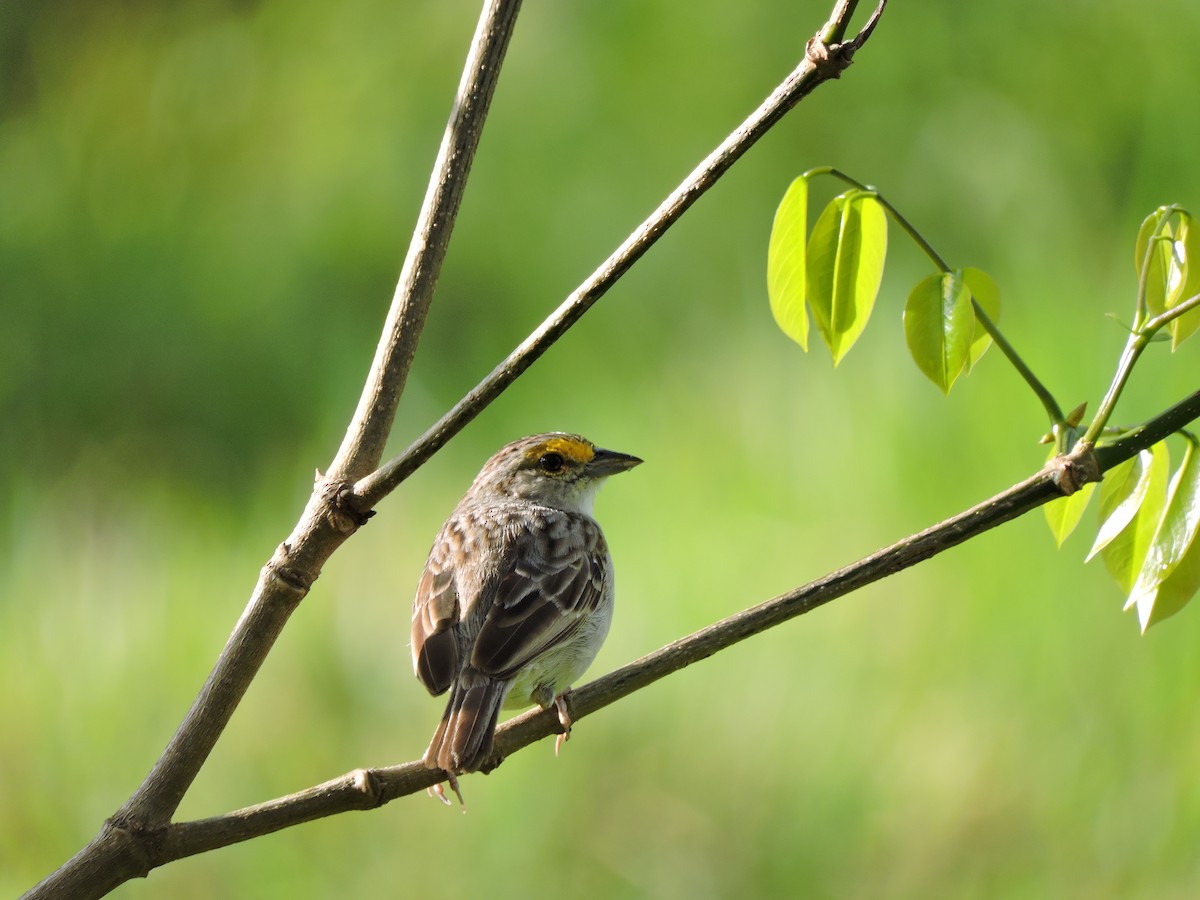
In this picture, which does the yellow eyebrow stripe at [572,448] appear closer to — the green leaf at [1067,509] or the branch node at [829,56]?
the green leaf at [1067,509]

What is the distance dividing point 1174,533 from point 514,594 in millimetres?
1363

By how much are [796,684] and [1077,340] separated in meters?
1.23

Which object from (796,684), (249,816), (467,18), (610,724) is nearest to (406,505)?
(610,724)

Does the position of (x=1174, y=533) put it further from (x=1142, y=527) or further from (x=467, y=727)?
(x=467, y=727)

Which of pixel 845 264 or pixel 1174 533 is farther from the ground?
pixel 845 264

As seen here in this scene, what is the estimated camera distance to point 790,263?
4.90 ft

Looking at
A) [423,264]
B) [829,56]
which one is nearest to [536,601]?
[423,264]

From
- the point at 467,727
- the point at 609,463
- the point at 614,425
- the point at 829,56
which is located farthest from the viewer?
the point at 614,425

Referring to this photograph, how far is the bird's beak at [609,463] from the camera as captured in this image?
2938 millimetres

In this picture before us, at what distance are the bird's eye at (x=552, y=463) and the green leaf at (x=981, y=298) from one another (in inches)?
60.1

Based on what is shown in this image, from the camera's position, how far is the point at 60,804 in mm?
4020

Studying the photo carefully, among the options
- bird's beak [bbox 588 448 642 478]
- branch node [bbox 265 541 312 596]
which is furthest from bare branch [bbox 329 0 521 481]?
bird's beak [bbox 588 448 642 478]

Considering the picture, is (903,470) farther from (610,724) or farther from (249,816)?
(249,816)

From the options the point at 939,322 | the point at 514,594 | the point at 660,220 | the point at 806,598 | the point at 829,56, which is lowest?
the point at 514,594
